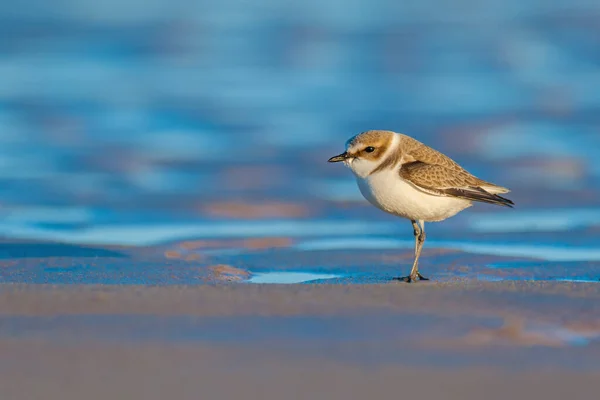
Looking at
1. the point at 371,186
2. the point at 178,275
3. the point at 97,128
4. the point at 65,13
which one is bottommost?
the point at 178,275

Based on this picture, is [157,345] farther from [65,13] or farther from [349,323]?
[65,13]

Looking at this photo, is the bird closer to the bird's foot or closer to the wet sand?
the bird's foot

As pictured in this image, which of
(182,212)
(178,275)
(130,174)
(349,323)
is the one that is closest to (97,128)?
(130,174)

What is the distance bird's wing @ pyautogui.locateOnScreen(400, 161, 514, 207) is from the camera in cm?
658

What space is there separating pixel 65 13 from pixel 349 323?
13295 mm

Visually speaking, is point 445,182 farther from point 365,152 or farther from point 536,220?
point 536,220

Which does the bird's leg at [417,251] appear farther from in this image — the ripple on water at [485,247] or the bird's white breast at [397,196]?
the ripple on water at [485,247]

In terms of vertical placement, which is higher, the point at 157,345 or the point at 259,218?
the point at 259,218

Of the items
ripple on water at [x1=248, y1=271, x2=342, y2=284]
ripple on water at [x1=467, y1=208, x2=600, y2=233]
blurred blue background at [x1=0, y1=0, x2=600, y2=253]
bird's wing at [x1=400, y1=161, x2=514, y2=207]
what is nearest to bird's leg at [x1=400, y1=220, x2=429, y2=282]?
bird's wing at [x1=400, y1=161, x2=514, y2=207]

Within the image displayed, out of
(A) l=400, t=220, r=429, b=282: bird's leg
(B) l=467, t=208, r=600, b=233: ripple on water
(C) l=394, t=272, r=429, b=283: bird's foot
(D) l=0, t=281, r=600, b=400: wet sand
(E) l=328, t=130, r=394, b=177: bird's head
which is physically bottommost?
(D) l=0, t=281, r=600, b=400: wet sand

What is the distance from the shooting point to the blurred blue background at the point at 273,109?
8828 mm

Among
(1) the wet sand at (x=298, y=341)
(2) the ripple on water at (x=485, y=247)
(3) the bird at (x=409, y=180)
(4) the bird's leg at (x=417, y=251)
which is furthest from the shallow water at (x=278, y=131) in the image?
(1) the wet sand at (x=298, y=341)

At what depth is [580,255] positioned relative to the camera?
24.7 ft

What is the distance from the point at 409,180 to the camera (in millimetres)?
6566
